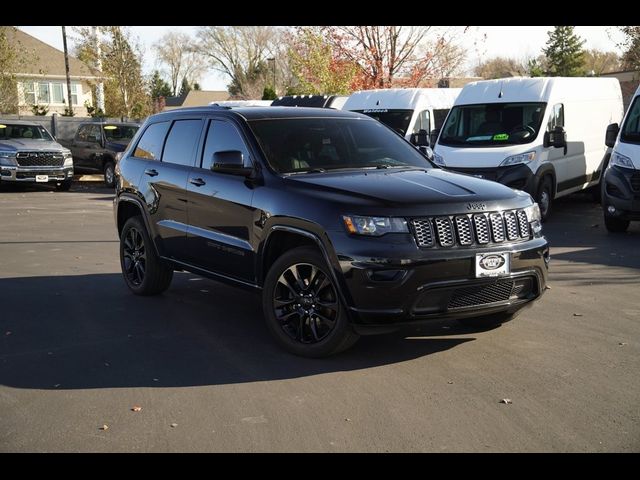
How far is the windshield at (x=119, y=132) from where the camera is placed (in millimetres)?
24938

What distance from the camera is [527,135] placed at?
14102 mm

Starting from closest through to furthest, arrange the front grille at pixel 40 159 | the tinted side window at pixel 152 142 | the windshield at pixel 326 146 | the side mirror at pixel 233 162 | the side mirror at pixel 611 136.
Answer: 1. the side mirror at pixel 233 162
2. the windshield at pixel 326 146
3. the tinted side window at pixel 152 142
4. the side mirror at pixel 611 136
5. the front grille at pixel 40 159

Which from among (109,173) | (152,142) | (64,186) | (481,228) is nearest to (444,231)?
(481,228)

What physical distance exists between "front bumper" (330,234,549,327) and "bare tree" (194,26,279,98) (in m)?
68.5

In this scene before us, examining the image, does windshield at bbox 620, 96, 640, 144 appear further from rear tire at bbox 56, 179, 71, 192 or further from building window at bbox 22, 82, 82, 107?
building window at bbox 22, 82, 82, 107

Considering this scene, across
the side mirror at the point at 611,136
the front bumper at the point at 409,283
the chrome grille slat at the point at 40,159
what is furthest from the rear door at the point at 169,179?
the chrome grille slat at the point at 40,159

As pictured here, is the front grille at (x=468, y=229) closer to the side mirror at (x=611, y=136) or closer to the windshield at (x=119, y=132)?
the side mirror at (x=611, y=136)

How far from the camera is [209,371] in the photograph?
580cm

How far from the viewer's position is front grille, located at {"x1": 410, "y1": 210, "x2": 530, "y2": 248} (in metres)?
5.66

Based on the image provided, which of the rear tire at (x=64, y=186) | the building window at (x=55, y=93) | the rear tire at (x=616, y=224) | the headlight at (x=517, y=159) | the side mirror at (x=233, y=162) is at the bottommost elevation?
the rear tire at (x=64, y=186)

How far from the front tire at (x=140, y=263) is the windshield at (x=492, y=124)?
25.0ft

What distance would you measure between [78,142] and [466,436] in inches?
906
